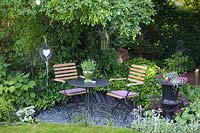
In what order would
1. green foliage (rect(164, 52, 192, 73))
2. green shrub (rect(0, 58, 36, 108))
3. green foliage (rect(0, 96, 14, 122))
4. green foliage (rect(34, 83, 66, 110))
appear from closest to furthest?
green foliage (rect(0, 96, 14, 122)) → green shrub (rect(0, 58, 36, 108)) → green foliage (rect(34, 83, 66, 110)) → green foliage (rect(164, 52, 192, 73))

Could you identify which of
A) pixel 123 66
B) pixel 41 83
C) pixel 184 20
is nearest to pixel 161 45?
pixel 184 20

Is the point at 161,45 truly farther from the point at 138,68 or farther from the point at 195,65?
the point at 138,68

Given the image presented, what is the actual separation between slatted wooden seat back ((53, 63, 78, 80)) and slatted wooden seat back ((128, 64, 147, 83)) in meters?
0.95

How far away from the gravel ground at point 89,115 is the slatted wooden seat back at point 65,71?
49 centimetres

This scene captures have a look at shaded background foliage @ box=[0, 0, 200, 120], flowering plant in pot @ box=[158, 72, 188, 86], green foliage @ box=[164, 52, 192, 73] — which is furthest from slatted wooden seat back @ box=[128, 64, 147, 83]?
green foliage @ box=[164, 52, 192, 73]

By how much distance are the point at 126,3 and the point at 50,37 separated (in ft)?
6.39

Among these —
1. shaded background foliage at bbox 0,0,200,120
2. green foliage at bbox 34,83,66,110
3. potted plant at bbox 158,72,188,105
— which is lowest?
green foliage at bbox 34,83,66,110

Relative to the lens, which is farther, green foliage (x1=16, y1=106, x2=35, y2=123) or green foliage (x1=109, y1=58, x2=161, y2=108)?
green foliage (x1=109, y1=58, x2=161, y2=108)

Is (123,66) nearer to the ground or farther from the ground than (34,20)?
nearer to the ground

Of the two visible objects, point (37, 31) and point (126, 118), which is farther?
point (37, 31)

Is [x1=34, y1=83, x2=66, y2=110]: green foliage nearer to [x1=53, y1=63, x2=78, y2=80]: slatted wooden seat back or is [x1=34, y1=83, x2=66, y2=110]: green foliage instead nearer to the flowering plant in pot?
→ [x1=53, y1=63, x2=78, y2=80]: slatted wooden seat back

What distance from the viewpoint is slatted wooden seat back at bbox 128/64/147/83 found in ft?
19.4

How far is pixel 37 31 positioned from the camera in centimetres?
638

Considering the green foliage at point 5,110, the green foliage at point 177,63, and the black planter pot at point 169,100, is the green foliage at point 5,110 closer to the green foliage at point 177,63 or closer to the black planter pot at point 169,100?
the black planter pot at point 169,100
